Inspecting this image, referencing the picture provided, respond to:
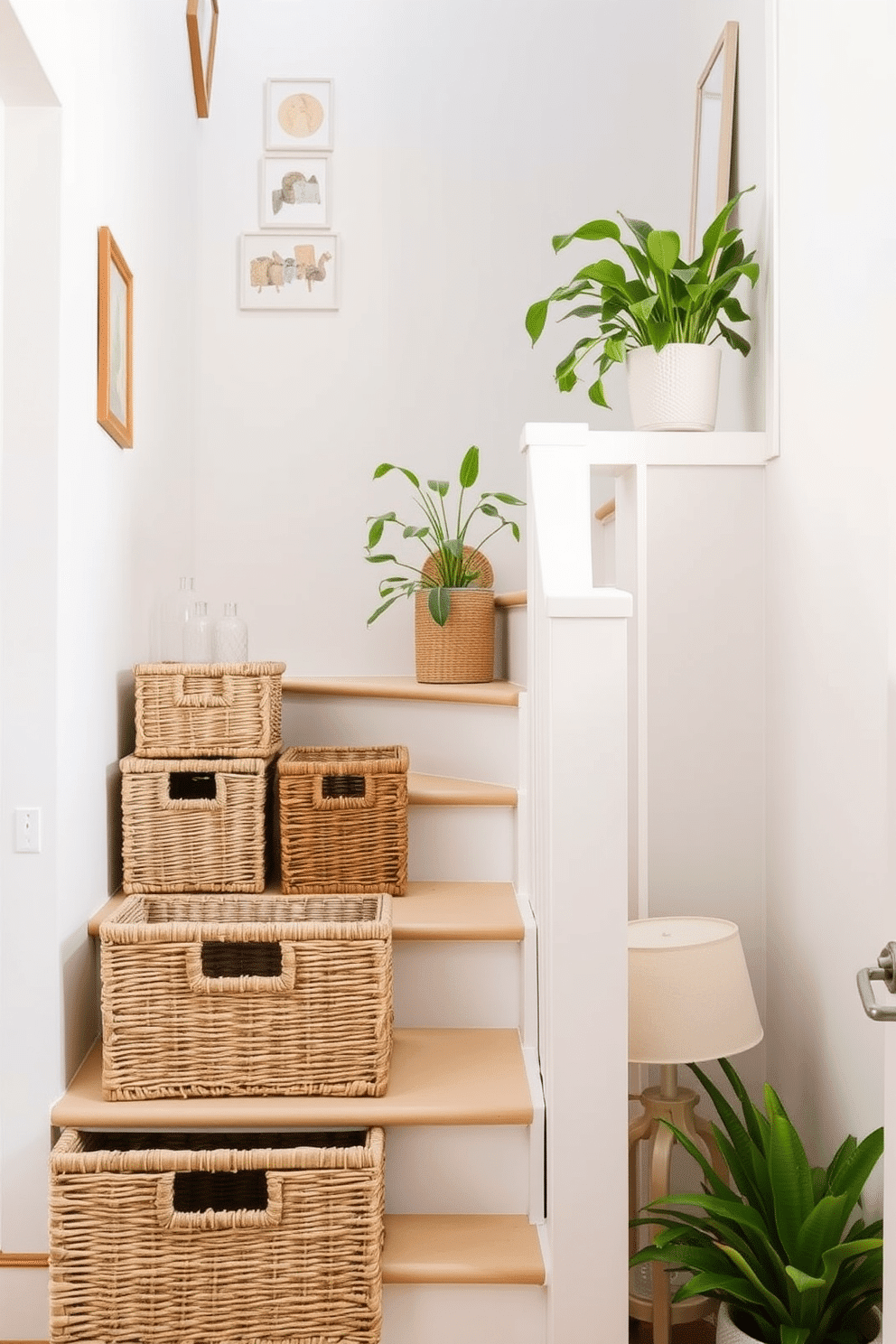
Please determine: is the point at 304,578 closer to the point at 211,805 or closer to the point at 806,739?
the point at 211,805

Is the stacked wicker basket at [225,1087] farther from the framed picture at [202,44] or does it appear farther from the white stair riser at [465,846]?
the framed picture at [202,44]

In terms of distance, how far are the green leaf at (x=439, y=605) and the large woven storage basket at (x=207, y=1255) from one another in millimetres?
1487

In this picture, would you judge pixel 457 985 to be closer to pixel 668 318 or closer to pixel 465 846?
pixel 465 846

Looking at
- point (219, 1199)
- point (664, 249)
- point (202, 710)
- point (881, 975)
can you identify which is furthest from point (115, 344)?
point (881, 975)

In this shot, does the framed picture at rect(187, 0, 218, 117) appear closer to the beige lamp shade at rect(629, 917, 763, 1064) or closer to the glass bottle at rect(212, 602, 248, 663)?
the glass bottle at rect(212, 602, 248, 663)

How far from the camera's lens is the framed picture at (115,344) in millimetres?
2234

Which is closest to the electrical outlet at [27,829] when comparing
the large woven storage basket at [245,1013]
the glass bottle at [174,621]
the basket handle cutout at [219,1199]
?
the large woven storage basket at [245,1013]

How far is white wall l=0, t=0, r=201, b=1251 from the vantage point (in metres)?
1.95

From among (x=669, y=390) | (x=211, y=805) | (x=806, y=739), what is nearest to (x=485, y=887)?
(x=211, y=805)

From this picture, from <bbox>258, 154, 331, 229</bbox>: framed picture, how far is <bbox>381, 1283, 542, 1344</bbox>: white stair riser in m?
2.98

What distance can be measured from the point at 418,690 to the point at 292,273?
1580 millimetres

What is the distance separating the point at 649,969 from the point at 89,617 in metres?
1.19

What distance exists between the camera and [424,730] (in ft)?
9.44

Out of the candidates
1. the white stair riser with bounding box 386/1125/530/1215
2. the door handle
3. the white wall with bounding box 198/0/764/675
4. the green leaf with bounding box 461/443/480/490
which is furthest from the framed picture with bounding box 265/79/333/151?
the door handle
